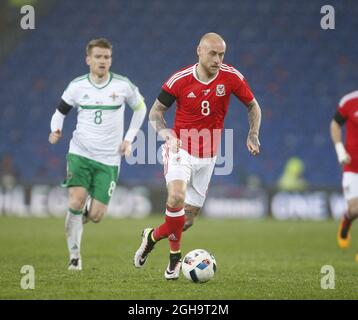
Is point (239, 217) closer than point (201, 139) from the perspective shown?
No

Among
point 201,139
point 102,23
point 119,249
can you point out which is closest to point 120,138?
point 201,139

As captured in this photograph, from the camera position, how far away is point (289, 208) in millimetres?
21234

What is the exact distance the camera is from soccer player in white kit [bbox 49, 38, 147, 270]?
9117 millimetres

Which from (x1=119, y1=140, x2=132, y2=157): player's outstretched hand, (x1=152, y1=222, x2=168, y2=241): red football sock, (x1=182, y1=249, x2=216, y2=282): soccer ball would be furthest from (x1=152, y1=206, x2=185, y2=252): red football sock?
(x1=119, y1=140, x2=132, y2=157): player's outstretched hand

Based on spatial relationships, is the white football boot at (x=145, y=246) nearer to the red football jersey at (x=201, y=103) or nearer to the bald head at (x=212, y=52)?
the red football jersey at (x=201, y=103)

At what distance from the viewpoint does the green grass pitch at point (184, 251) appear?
6.95 m

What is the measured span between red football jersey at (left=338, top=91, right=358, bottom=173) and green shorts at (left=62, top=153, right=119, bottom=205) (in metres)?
3.15

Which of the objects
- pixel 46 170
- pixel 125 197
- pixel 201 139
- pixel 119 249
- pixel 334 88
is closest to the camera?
pixel 201 139

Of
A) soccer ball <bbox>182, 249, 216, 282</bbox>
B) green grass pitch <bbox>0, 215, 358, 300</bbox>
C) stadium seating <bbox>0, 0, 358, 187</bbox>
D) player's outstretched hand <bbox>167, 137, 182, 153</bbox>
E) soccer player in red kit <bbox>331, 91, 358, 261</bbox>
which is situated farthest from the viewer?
stadium seating <bbox>0, 0, 358, 187</bbox>

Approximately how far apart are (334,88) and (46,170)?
956 centimetres

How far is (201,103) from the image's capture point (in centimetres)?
811

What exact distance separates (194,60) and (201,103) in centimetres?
1751

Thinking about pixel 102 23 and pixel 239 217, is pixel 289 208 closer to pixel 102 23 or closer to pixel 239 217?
pixel 239 217

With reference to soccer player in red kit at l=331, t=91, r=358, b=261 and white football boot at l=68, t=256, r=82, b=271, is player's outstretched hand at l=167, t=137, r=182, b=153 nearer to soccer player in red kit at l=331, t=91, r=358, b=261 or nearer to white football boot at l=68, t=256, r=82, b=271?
white football boot at l=68, t=256, r=82, b=271
